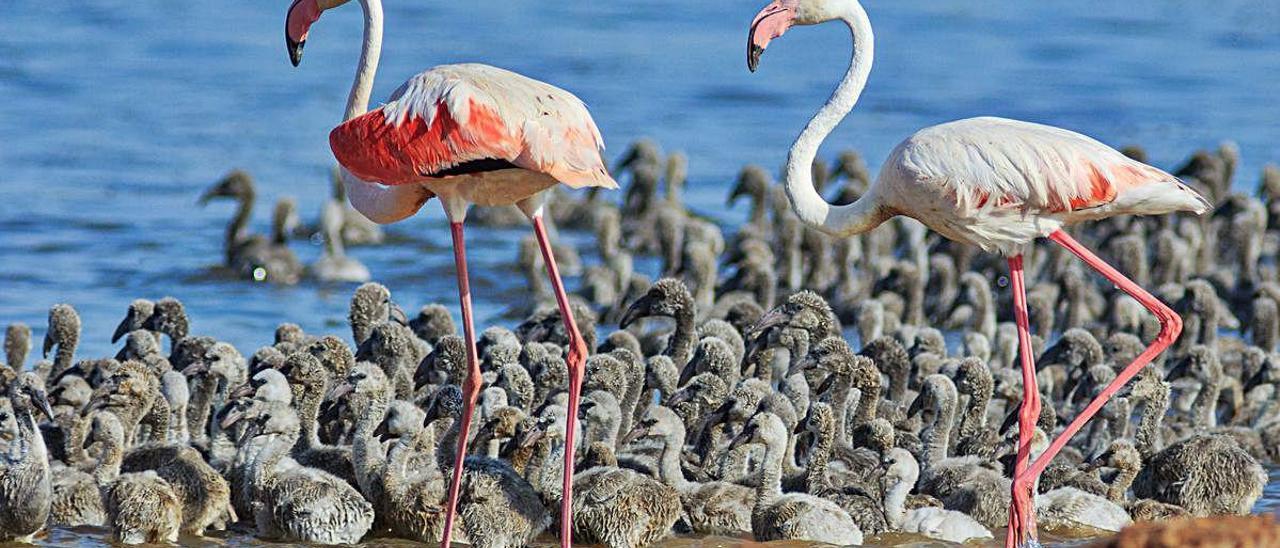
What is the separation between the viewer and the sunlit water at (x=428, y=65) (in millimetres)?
14906

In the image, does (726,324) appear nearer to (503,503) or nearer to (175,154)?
(503,503)

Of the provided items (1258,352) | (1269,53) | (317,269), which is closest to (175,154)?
(317,269)

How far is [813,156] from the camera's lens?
8406mm

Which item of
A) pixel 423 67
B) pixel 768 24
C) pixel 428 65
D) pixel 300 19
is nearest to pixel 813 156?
pixel 768 24

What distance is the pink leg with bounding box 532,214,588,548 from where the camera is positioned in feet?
27.7

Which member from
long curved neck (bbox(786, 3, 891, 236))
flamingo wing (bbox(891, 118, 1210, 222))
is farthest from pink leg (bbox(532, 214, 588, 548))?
flamingo wing (bbox(891, 118, 1210, 222))

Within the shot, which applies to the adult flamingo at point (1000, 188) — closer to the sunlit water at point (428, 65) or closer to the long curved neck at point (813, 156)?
the long curved neck at point (813, 156)

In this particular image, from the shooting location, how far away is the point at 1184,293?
13.1m

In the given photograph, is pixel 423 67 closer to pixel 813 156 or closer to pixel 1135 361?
pixel 813 156

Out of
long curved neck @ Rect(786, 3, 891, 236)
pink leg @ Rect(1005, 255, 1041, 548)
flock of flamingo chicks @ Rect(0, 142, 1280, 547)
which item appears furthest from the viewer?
flock of flamingo chicks @ Rect(0, 142, 1280, 547)

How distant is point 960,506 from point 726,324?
103 inches

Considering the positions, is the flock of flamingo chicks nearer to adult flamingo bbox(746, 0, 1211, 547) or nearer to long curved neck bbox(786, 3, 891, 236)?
adult flamingo bbox(746, 0, 1211, 547)

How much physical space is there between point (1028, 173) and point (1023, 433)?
109 centimetres

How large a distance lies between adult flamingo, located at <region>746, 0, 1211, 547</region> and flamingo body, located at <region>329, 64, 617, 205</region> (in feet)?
2.83
